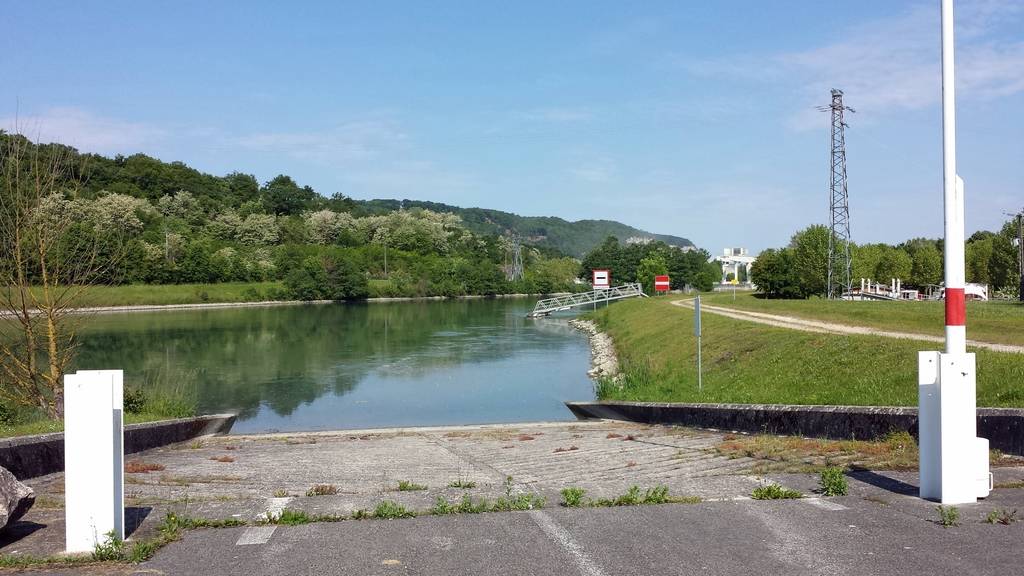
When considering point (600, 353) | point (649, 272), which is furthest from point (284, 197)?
point (600, 353)

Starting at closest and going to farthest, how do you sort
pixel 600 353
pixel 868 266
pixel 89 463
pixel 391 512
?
1. pixel 89 463
2. pixel 391 512
3. pixel 600 353
4. pixel 868 266

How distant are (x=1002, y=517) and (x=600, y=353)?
111ft

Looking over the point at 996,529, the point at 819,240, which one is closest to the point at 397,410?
the point at 996,529

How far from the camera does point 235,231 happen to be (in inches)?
4380

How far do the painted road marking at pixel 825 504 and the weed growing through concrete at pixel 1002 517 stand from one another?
918 millimetres

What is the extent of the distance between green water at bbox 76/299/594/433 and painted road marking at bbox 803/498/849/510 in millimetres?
Answer: 15007

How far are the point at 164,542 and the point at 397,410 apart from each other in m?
17.8

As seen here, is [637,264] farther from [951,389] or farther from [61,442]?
[951,389]

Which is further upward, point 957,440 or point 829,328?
point 957,440

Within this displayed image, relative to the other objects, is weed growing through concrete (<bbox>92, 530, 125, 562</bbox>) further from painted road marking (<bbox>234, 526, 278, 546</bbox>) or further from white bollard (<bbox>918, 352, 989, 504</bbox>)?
white bollard (<bbox>918, 352, 989, 504</bbox>)

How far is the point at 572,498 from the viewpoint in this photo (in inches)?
242

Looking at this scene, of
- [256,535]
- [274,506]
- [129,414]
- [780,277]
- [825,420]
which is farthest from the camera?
[780,277]

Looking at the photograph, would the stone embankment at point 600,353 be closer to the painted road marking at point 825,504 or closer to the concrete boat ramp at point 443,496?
the concrete boat ramp at point 443,496

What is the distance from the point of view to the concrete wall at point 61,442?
25.1 ft
